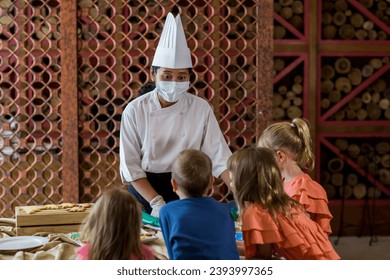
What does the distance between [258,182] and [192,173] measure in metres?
0.26

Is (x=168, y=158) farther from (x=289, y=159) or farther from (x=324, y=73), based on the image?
(x=324, y=73)

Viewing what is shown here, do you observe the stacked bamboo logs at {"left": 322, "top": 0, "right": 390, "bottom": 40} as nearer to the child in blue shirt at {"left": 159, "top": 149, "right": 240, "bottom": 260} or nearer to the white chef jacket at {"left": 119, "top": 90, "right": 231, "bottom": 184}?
the white chef jacket at {"left": 119, "top": 90, "right": 231, "bottom": 184}

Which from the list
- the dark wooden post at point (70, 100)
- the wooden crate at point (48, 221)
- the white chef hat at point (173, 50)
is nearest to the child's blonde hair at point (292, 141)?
the white chef hat at point (173, 50)

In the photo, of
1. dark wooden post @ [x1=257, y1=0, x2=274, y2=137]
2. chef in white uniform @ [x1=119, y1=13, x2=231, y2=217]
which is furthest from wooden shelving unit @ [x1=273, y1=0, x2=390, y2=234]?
chef in white uniform @ [x1=119, y1=13, x2=231, y2=217]

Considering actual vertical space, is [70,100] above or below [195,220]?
above

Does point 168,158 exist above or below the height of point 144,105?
below

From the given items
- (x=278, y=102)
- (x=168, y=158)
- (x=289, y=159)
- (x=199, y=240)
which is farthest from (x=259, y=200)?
(x=278, y=102)

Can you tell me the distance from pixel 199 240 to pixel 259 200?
0.31 metres

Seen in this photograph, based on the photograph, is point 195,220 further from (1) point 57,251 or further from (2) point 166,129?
(2) point 166,129

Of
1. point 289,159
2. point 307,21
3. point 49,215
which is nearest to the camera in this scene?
point 49,215

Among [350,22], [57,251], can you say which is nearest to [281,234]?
[57,251]

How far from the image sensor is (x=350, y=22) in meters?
5.63

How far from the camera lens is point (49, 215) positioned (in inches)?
104
